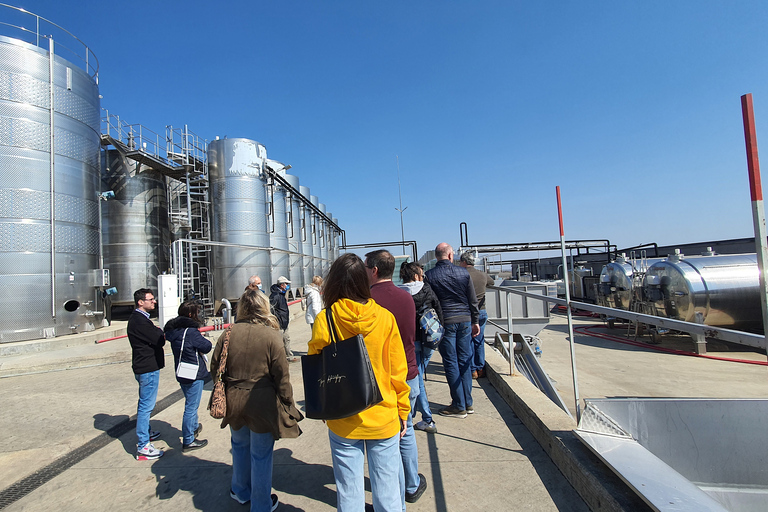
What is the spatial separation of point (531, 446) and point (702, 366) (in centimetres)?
887

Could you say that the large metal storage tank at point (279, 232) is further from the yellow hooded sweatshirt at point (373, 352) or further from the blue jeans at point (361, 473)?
the blue jeans at point (361, 473)

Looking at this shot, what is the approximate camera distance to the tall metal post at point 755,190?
1.74 meters

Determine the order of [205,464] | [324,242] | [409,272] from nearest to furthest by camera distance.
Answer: [205,464] < [409,272] < [324,242]

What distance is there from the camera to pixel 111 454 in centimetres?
373

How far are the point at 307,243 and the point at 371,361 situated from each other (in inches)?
946

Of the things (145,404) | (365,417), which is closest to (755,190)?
(365,417)

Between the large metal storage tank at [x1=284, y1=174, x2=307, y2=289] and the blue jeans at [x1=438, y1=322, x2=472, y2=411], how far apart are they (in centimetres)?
1645

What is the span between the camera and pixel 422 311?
3.68 m

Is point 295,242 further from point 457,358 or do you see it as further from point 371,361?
point 371,361

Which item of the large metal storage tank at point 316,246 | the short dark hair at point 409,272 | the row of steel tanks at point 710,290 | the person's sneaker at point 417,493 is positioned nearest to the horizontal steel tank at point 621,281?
the row of steel tanks at point 710,290

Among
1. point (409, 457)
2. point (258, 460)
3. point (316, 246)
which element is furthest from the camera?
point (316, 246)

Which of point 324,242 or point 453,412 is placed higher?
point 324,242

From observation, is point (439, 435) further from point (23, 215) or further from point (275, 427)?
point (23, 215)

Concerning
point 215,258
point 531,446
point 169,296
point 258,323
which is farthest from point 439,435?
point 215,258
